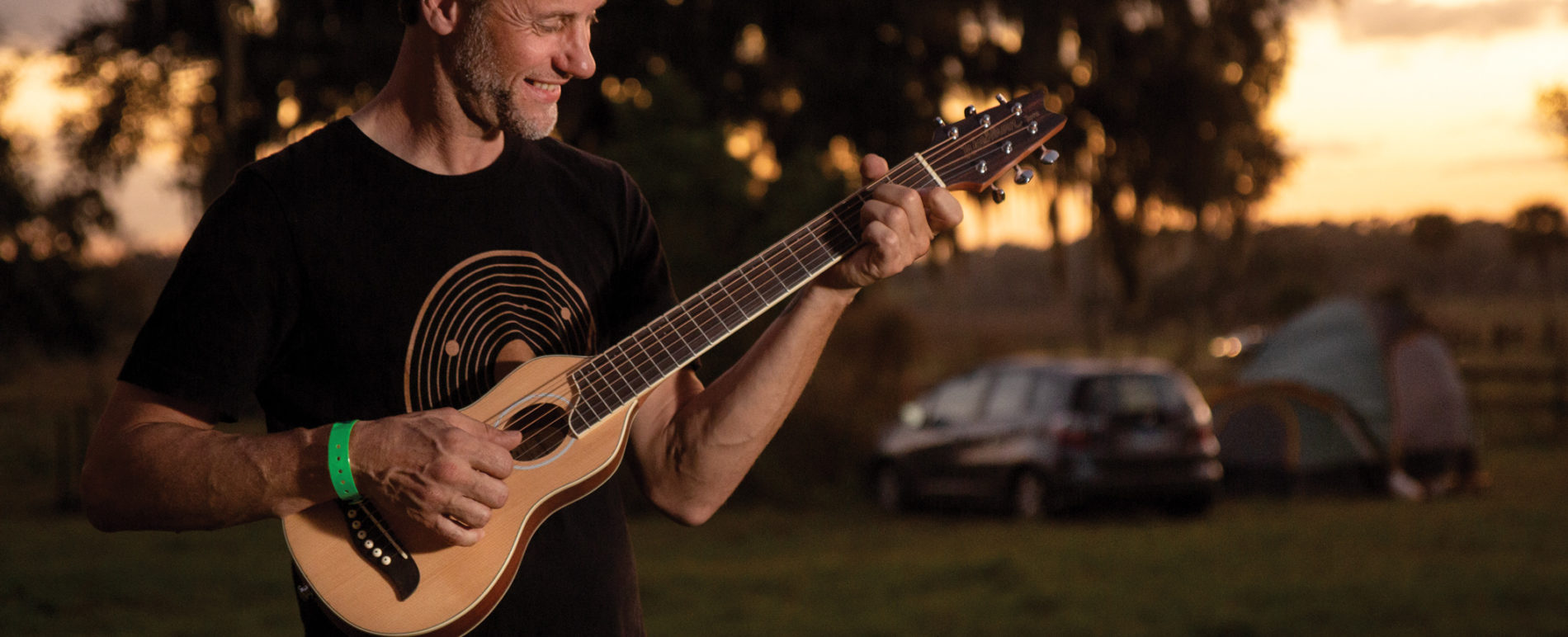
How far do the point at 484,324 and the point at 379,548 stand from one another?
40 cm

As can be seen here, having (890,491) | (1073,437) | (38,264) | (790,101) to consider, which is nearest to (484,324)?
(1073,437)

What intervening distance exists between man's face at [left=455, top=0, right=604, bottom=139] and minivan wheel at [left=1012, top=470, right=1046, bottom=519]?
1185 centimetres

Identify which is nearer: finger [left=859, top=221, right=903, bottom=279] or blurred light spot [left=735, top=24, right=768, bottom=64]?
finger [left=859, top=221, right=903, bottom=279]

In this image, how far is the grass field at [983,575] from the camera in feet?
28.0

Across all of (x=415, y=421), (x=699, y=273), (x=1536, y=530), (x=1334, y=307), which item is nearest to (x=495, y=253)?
(x=415, y=421)

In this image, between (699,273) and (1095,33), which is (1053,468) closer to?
(699,273)

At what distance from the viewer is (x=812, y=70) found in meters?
17.3

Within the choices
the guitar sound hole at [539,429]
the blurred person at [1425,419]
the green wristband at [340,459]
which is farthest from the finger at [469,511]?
the blurred person at [1425,419]

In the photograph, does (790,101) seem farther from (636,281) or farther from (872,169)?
(872,169)

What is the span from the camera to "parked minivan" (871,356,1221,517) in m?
13.4

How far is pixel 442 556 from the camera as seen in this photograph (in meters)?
2.30

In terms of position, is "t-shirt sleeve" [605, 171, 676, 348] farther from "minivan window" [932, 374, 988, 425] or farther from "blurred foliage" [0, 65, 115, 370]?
"blurred foliage" [0, 65, 115, 370]

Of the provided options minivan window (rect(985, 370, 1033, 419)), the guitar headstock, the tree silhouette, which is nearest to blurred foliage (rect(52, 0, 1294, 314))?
minivan window (rect(985, 370, 1033, 419))

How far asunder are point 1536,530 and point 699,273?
7794 millimetres
